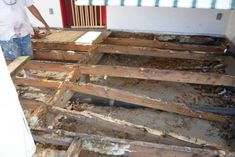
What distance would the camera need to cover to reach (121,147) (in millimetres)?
1677

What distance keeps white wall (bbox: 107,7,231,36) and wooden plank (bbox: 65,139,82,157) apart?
3984mm

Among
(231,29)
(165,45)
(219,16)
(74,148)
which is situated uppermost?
(219,16)

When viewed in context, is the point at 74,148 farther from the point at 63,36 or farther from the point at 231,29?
the point at 231,29

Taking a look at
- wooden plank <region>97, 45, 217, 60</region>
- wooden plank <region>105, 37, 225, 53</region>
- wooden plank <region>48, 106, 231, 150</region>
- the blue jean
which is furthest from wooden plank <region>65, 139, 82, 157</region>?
wooden plank <region>105, 37, 225, 53</region>

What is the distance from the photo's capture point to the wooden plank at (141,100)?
95.3 inches

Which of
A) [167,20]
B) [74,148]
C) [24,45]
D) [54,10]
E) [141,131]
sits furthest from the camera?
[54,10]

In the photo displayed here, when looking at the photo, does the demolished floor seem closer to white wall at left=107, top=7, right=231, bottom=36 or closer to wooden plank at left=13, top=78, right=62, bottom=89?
wooden plank at left=13, top=78, right=62, bottom=89

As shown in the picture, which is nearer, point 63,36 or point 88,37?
point 88,37

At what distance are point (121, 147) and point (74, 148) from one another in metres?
0.33

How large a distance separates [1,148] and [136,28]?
4.70 metres

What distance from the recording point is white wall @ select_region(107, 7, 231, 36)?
494 cm

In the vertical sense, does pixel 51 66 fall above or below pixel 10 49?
below

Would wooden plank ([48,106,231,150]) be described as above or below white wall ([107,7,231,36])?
below

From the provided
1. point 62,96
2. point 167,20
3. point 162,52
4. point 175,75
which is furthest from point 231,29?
point 62,96
